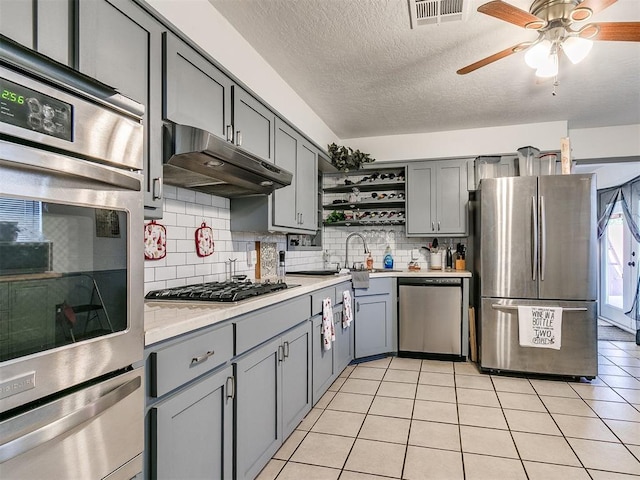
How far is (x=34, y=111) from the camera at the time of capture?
34.9 inches

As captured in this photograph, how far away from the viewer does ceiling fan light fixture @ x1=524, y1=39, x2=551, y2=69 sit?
223 cm

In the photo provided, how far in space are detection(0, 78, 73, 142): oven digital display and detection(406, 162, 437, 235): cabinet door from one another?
3.96m

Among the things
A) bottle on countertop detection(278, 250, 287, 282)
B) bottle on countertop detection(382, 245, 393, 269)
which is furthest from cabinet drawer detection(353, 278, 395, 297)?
bottle on countertop detection(278, 250, 287, 282)

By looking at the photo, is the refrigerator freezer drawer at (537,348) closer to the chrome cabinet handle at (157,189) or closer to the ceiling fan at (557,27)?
the ceiling fan at (557,27)

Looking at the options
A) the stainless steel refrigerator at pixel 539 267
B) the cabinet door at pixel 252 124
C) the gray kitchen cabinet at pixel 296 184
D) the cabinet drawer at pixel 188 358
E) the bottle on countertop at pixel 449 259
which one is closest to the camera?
the cabinet drawer at pixel 188 358

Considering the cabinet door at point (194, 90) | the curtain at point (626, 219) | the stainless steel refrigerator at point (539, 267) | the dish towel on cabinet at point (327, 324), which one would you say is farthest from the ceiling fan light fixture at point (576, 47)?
the curtain at point (626, 219)

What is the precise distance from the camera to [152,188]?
1.68 meters

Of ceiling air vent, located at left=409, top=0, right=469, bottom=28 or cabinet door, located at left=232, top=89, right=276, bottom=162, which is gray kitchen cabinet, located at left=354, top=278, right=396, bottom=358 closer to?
cabinet door, located at left=232, top=89, right=276, bottom=162

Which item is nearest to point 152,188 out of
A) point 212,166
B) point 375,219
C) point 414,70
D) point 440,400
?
point 212,166

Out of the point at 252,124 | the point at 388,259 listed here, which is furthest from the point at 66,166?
the point at 388,259

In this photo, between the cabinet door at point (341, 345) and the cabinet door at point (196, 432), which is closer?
the cabinet door at point (196, 432)

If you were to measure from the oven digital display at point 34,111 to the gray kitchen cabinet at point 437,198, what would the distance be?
397 centimetres

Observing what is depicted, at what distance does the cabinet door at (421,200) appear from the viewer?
178 inches

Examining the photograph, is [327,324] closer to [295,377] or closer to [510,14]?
[295,377]
